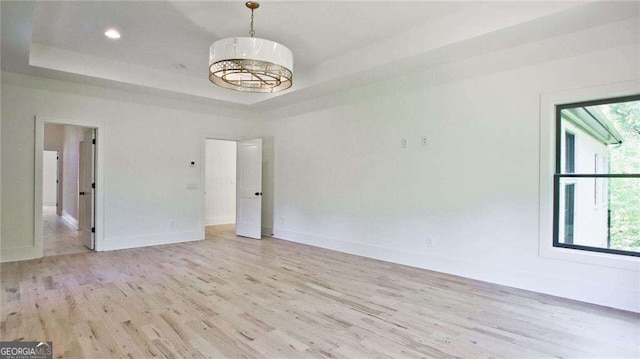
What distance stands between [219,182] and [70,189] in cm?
403

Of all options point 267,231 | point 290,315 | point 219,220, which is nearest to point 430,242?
point 290,315

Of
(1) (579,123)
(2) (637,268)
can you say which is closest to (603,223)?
(2) (637,268)

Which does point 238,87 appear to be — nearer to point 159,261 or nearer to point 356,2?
point 356,2

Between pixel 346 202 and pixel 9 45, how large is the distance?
481 cm

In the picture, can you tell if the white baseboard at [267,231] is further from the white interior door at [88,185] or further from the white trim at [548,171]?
the white trim at [548,171]

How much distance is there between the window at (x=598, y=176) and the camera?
3.23 metres

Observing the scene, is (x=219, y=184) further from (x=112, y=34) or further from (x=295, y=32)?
(x=295, y=32)

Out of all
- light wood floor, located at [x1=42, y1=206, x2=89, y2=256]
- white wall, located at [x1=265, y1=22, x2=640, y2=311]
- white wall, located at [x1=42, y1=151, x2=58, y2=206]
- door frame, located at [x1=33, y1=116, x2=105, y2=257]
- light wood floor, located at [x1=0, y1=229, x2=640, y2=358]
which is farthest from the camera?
white wall, located at [x1=42, y1=151, x2=58, y2=206]

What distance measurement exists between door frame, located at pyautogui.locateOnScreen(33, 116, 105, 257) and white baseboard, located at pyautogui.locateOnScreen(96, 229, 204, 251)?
11 cm

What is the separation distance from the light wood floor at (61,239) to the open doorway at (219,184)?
2.88 metres

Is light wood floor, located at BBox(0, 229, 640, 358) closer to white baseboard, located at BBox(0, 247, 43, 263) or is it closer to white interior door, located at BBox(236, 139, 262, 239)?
white baseboard, located at BBox(0, 247, 43, 263)

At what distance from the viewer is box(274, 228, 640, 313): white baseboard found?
3145 millimetres

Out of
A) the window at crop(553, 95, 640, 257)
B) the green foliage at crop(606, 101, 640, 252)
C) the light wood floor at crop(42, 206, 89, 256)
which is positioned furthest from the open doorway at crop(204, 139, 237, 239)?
the green foliage at crop(606, 101, 640, 252)

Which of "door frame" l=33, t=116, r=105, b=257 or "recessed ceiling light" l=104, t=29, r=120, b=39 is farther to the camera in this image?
"door frame" l=33, t=116, r=105, b=257
